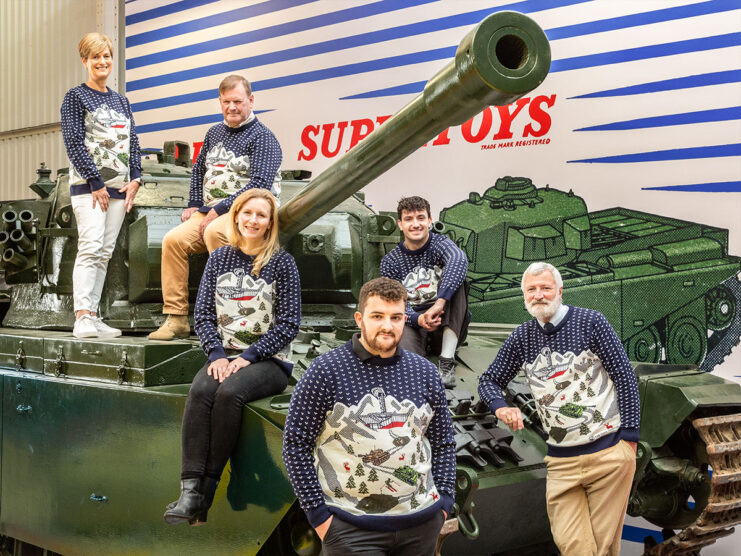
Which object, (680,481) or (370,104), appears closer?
(680,481)

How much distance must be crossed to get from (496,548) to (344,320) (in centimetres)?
155

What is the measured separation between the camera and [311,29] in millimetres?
8234

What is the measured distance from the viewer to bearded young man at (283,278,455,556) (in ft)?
9.65

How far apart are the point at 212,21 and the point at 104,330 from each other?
198 inches

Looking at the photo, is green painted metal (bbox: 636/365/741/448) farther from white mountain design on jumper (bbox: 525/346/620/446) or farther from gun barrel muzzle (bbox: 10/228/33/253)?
gun barrel muzzle (bbox: 10/228/33/253)

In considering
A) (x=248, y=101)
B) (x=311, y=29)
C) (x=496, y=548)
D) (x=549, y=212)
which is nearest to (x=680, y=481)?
(x=496, y=548)

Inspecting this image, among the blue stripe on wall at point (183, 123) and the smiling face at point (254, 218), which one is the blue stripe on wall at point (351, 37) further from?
the smiling face at point (254, 218)

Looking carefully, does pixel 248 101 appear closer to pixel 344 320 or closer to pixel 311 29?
pixel 344 320

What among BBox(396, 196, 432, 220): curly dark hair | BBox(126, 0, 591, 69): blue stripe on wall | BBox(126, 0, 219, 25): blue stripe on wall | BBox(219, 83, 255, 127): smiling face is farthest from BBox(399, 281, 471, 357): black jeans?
BBox(126, 0, 219, 25): blue stripe on wall

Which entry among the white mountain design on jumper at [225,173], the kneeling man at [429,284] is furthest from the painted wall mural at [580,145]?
the white mountain design on jumper at [225,173]

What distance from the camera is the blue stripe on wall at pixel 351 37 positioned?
7.02 m

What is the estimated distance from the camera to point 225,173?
4.82 meters

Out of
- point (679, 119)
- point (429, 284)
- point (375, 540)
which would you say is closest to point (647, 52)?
point (679, 119)

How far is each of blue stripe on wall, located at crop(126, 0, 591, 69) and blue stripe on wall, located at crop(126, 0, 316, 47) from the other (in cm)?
16
